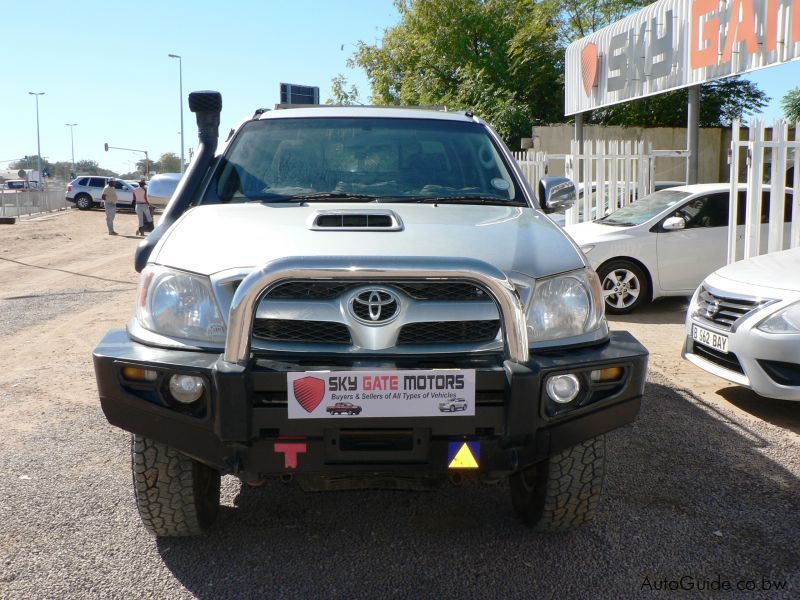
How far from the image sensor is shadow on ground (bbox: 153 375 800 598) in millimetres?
2984

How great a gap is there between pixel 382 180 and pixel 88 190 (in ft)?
128

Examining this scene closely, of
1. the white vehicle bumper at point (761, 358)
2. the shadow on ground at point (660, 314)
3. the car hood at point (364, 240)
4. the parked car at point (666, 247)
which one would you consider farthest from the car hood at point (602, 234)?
the car hood at point (364, 240)

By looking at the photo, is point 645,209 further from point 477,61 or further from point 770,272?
point 477,61

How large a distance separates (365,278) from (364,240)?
0.34 metres

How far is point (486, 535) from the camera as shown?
340cm

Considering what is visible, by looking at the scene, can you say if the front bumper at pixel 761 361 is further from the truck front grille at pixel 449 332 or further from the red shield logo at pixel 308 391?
the red shield logo at pixel 308 391

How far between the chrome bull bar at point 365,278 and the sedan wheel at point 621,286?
23.3 feet

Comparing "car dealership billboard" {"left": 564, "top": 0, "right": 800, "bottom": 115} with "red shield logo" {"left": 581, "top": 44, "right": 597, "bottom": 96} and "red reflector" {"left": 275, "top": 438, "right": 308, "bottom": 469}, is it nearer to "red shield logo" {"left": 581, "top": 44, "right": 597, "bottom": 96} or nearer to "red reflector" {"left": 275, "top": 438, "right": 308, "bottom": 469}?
"red shield logo" {"left": 581, "top": 44, "right": 597, "bottom": 96}

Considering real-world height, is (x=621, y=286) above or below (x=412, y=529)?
above

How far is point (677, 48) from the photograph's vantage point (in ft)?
49.9

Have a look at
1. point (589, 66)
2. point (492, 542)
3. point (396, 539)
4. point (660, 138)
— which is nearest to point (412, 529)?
point (396, 539)

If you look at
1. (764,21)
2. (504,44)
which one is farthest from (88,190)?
(764,21)

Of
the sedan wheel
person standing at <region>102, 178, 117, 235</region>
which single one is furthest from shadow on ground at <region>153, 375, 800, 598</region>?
person standing at <region>102, 178, 117, 235</region>

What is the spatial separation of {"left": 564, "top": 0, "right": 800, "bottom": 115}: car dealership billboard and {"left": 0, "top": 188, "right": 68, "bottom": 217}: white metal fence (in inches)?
856
